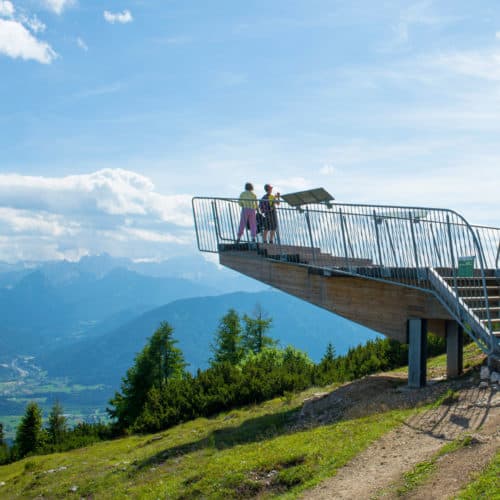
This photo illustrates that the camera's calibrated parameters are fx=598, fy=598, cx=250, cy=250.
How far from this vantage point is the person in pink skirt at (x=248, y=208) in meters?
17.6

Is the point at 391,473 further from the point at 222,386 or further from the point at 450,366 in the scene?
the point at 222,386

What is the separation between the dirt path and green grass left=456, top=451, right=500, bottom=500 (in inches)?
7.2

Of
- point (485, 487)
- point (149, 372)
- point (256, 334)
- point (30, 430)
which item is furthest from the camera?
point (256, 334)

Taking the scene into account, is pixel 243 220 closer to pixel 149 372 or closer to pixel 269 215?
pixel 269 215

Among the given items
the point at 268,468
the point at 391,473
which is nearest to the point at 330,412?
the point at 268,468

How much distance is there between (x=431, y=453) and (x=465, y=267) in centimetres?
467

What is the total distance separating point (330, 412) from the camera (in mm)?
13539

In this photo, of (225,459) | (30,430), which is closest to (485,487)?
(225,459)

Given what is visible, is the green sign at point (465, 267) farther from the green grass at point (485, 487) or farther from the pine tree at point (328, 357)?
the pine tree at point (328, 357)

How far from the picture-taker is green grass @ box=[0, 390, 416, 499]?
9.71m

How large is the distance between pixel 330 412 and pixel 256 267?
17.9 feet

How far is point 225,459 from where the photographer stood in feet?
36.6

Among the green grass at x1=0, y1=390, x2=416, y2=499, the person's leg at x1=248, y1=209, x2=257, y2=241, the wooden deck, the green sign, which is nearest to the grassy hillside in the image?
the green grass at x1=0, y1=390, x2=416, y2=499

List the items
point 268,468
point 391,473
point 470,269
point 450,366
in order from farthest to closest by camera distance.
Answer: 1. point 450,366
2. point 470,269
3. point 268,468
4. point 391,473
